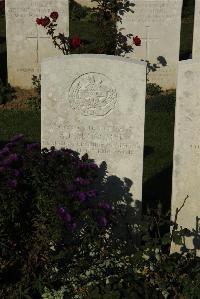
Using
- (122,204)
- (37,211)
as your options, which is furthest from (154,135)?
(37,211)

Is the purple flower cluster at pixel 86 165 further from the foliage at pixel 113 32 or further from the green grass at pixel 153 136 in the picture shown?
the foliage at pixel 113 32

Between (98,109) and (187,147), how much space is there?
85 centimetres

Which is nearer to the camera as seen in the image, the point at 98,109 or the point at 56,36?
the point at 98,109

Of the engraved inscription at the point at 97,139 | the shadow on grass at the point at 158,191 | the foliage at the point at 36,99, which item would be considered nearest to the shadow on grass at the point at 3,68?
the foliage at the point at 36,99

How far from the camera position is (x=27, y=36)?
11.0 m

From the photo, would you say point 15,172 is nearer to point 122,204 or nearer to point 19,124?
point 122,204

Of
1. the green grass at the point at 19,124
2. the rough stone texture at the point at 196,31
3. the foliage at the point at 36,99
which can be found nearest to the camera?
the green grass at the point at 19,124

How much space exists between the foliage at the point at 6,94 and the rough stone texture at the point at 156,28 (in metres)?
2.13

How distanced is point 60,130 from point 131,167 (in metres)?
0.72

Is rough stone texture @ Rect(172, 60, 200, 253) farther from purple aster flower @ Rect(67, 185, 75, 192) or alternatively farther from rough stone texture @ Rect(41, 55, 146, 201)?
purple aster flower @ Rect(67, 185, 75, 192)

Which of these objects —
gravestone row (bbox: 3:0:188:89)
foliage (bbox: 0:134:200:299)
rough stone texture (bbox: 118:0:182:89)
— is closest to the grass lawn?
gravestone row (bbox: 3:0:188:89)

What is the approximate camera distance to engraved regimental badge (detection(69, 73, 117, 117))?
219 inches

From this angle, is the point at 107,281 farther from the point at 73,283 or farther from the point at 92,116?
the point at 92,116

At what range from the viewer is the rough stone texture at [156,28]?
10.6 metres
